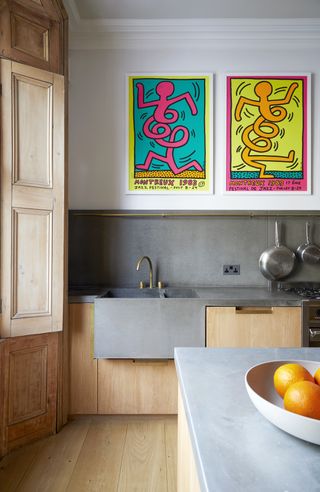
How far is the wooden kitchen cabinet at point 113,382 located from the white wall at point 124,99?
110cm

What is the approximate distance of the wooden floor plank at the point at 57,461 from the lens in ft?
5.68

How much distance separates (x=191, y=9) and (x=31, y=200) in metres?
1.76

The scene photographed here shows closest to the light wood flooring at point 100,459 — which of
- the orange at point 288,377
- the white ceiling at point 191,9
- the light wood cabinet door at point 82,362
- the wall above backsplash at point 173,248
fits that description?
the light wood cabinet door at point 82,362

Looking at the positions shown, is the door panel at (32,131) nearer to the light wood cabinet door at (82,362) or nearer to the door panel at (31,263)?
the door panel at (31,263)

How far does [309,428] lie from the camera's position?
0.57m

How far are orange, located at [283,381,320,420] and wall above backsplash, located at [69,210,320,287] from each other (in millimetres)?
2119

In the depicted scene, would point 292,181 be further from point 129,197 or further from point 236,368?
point 236,368

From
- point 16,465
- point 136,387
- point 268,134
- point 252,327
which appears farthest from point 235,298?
point 16,465

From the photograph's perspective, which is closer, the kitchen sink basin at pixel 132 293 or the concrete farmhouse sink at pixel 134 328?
the concrete farmhouse sink at pixel 134 328

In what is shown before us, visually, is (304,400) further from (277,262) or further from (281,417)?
(277,262)

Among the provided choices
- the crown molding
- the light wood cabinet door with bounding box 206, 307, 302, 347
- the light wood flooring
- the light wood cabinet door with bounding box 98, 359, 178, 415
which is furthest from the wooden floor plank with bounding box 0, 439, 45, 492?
the crown molding

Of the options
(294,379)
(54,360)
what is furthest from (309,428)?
(54,360)

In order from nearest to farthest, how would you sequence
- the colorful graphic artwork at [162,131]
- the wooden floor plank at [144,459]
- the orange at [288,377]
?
the orange at [288,377]
the wooden floor plank at [144,459]
the colorful graphic artwork at [162,131]

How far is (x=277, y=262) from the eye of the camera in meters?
2.69
